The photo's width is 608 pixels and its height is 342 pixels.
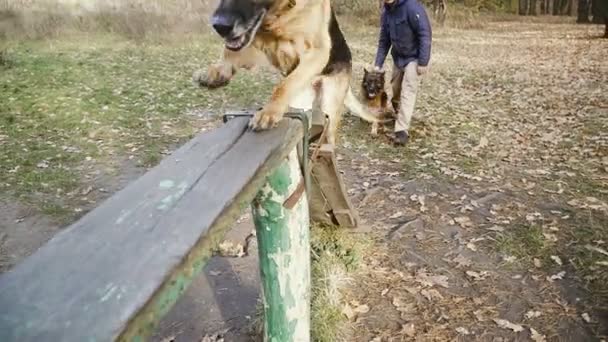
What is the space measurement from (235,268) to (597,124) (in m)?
6.08

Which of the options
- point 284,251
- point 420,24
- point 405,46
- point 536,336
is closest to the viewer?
point 284,251

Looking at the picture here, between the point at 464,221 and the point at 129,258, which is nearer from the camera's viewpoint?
the point at 129,258

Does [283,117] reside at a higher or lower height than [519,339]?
higher

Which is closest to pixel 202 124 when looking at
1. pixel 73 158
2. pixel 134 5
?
pixel 73 158

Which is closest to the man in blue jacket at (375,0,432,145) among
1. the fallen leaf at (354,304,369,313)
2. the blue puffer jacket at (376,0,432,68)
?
the blue puffer jacket at (376,0,432,68)

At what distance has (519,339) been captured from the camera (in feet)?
10.6

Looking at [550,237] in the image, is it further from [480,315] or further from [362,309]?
[362,309]

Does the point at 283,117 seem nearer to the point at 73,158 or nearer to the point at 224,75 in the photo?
the point at 224,75

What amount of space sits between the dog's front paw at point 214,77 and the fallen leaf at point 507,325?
234 cm

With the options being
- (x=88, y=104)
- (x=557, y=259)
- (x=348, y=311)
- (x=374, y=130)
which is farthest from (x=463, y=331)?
(x=88, y=104)

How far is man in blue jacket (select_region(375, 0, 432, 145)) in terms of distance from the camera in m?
6.49

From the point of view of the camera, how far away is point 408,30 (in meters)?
6.58

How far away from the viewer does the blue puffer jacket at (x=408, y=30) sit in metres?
6.47

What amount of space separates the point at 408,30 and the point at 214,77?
4.24 m
